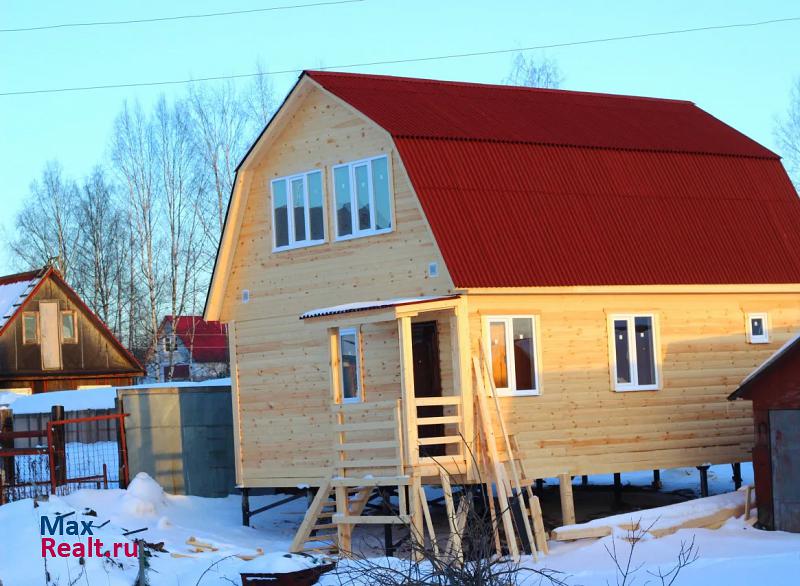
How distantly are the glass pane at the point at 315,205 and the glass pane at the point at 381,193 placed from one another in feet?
4.56

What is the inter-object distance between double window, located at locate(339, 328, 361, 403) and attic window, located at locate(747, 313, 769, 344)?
738 cm

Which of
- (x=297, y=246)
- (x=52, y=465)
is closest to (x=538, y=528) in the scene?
(x=297, y=246)

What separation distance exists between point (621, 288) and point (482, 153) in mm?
3357

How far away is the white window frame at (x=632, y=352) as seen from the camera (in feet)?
70.0

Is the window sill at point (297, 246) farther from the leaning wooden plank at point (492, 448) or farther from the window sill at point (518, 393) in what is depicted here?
the window sill at point (518, 393)

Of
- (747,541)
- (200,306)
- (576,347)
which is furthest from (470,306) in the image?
(200,306)

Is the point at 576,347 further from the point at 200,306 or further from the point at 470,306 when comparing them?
the point at 200,306

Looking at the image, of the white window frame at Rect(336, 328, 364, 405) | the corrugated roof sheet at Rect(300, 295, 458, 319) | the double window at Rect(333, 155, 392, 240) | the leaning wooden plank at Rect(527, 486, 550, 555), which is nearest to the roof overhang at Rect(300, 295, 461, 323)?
the corrugated roof sheet at Rect(300, 295, 458, 319)

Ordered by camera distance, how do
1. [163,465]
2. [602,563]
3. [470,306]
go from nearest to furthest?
[602,563] < [470,306] < [163,465]

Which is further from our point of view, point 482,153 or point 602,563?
point 482,153

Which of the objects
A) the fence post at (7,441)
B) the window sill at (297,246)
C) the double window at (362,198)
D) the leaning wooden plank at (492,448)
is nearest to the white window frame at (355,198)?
the double window at (362,198)

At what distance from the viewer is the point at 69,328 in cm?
4434

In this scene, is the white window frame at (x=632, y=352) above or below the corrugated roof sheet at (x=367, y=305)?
below

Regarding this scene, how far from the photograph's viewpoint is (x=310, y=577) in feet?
48.2
